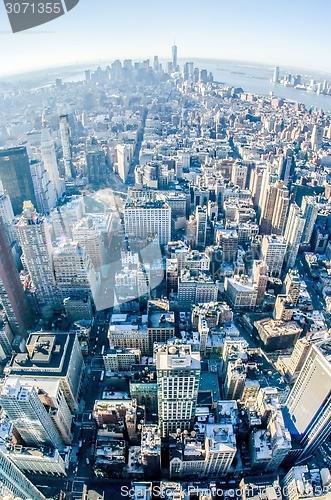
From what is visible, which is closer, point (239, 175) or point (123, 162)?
point (239, 175)

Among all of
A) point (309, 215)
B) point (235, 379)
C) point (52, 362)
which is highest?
point (309, 215)

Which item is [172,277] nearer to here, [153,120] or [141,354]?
[141,354]

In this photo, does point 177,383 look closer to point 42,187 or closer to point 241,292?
point 241,292

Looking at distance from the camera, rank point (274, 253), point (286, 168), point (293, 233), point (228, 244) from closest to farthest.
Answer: point (274, 253) → point (293, 233) → point (228, 244) → point (286, 168)

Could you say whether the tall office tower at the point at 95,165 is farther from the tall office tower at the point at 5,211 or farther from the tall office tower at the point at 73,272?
the tall office tower at the point at 73,272

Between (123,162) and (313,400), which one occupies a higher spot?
(123,162)

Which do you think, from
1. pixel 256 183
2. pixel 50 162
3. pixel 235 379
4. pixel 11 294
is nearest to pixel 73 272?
pixel 11 294

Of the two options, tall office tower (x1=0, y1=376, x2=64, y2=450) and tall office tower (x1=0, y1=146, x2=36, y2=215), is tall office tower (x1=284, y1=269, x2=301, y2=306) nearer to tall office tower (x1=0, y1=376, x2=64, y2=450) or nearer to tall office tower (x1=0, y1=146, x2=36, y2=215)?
tall office tower (x1=0, y1=376, x2=64, y2=450)
